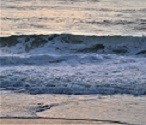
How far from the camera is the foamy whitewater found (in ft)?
22.8

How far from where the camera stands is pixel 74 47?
10023 millimetres

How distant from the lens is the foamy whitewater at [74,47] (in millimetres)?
6938

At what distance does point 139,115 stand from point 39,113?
1.18 meters

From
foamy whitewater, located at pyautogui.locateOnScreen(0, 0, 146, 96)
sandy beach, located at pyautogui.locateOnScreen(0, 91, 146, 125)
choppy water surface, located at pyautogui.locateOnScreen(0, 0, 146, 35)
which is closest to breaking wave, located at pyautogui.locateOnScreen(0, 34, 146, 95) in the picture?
foamy whitewater, located at pyautogui.locateOnScreen(0, 0, 146, 96)

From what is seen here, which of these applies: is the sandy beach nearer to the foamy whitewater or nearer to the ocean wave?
the foamy whitewater

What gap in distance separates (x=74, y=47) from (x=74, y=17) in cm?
393

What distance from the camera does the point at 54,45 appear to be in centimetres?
1002

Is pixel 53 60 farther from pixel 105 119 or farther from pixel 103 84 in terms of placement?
pixel 105 119

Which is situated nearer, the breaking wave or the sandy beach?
the sandy beach

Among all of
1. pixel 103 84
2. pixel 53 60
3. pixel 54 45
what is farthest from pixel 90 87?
pixel 54 45

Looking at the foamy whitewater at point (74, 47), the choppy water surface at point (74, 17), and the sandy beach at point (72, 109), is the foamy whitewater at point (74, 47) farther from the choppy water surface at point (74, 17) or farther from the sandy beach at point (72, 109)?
the sandy beach at point (72, 109)

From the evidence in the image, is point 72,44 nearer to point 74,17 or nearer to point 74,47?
point 74,47

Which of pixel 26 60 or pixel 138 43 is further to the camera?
pixel 138 43

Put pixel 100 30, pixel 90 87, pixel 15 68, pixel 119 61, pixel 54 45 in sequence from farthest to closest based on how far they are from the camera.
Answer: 1. pixel 100 30
2. pixel 54 45
3. pixel 119 61
4. pixel 15 68
5. pixel 90 87
